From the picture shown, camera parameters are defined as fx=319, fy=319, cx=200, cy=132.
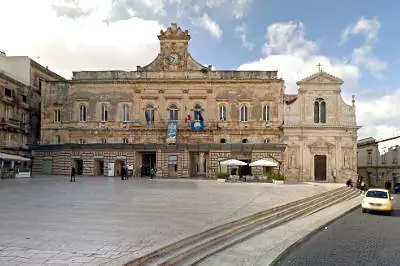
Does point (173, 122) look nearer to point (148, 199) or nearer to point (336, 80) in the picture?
point (336, 80)

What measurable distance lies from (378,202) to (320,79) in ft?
80.6

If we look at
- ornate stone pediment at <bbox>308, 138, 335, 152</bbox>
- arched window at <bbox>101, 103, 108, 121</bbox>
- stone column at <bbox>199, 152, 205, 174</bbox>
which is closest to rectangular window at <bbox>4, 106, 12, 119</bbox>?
arched window at <bbox>101, 103, 108, 121</bbox>

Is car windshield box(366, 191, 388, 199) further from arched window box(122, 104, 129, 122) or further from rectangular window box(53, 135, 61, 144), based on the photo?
rectangular window box(53, 135, 61, 144)

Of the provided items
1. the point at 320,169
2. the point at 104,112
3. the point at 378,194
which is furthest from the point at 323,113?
the point at 104,112

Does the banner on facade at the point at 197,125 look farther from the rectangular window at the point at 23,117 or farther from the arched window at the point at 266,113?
the rectangular window at the point at 23,117

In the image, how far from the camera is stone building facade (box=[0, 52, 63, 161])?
3731cm

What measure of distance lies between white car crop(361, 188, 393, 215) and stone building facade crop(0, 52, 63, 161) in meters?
37.3

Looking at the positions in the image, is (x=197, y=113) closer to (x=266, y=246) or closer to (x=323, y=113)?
(x=323, y=113)

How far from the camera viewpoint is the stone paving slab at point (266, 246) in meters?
8.18

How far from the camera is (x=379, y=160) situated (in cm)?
4528

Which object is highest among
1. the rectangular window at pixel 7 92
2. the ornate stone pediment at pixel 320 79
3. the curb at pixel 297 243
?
the ornate stone pediment at pixel 320 79

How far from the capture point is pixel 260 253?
350 inches

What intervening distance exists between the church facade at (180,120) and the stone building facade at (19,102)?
9.51ft

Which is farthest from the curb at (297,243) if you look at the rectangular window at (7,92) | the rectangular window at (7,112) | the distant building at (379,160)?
the rectangular window at (7,92)
